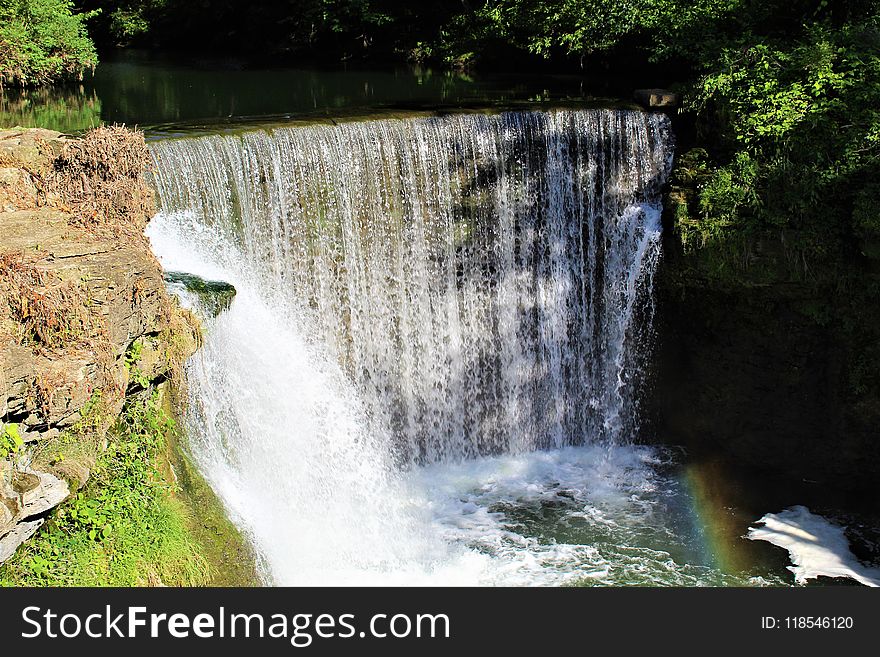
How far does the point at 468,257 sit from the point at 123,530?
5.28m

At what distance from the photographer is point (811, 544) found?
32.9 ft

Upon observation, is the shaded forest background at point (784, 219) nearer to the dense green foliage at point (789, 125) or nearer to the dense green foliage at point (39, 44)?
the dense green foliage at point (789, 125)

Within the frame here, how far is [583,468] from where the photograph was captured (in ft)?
37.3

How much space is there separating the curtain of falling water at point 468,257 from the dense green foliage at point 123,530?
2.98 metres

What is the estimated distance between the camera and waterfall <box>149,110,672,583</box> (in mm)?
9172

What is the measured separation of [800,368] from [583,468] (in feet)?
8.73

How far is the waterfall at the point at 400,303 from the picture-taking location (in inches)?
361

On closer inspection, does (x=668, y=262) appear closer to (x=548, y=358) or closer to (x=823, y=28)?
(x=548, y=358)

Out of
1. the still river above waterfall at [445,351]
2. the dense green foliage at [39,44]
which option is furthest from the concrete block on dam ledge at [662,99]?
the dense green foliage at [39,44]

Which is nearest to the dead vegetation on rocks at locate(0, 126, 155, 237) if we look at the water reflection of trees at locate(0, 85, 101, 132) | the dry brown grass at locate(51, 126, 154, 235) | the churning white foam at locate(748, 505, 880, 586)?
the dry brown grass at locate(51, 126, 154, 235)

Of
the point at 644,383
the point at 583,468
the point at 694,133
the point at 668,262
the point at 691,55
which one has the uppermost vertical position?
the point at 691,55

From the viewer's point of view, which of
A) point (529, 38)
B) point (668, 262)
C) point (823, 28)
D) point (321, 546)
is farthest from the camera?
point (529, 38)

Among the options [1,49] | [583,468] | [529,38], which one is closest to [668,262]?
[583,468]

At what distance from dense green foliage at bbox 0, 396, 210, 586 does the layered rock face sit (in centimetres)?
25
